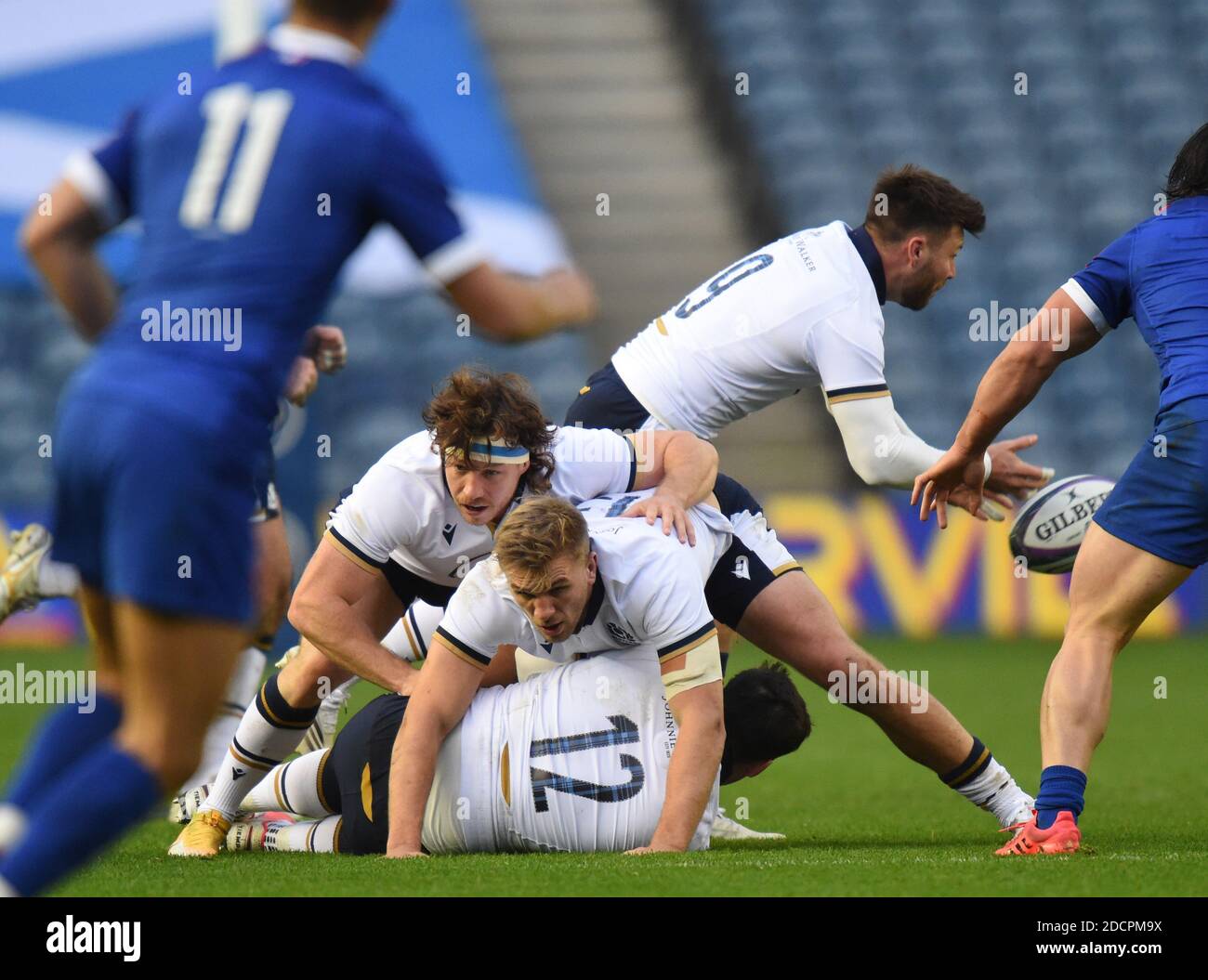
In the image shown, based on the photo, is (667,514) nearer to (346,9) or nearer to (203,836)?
(203,836)

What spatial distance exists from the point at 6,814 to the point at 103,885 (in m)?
0.88

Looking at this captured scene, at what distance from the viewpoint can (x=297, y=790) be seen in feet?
15.7

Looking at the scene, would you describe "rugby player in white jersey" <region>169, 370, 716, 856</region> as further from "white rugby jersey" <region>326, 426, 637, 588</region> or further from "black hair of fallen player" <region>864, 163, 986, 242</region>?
"black hair of fallen player" <region>864, 163, 986, 242</region>

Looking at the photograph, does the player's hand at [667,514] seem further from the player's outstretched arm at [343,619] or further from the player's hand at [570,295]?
the player's hand at [570,295]

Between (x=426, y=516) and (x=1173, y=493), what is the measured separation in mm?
1941

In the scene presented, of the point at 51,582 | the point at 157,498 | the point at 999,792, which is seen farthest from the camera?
the point at 51,582

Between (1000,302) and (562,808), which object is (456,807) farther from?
(1000,302)

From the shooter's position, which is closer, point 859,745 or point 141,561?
point 141,561

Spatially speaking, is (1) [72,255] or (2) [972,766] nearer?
(1) [72,255]

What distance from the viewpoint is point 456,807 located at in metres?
4.39

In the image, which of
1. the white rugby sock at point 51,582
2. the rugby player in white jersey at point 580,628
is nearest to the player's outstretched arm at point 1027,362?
the rugby player in white jersey at point 580,628

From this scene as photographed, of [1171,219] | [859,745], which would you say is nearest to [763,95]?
[859,745]

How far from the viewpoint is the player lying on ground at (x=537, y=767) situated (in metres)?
4.31

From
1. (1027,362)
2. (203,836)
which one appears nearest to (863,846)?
(1027,362)
